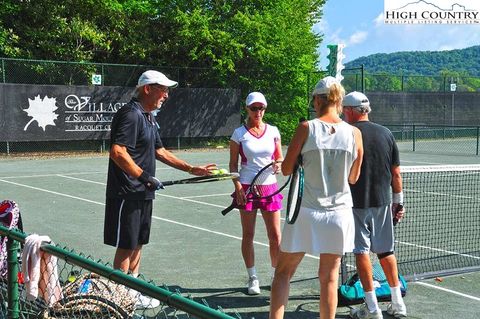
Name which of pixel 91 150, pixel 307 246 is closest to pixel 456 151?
pixel 91 150

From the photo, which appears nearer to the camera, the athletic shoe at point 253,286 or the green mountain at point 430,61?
the athletic shoe at point 253,286

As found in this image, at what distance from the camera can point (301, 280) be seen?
6.99 meters

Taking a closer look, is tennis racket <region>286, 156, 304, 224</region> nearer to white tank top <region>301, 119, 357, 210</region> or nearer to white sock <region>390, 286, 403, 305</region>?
white tank top <region>301, 119, 357, 210</region>

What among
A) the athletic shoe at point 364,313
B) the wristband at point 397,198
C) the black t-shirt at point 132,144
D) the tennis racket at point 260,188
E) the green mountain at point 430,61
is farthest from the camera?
the green mountain at point 430,61

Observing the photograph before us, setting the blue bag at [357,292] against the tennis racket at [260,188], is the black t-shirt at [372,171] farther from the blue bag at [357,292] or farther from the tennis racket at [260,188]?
the tennis racket at [260,188]

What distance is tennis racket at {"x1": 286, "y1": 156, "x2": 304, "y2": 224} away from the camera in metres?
4.50

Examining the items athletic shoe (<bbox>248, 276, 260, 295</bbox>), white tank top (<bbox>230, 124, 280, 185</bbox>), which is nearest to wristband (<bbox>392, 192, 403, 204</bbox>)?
white tank top (<bbox>230, 124, 280, 185</bbox>)

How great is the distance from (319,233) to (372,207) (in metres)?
1.24

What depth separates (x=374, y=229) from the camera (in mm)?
5633

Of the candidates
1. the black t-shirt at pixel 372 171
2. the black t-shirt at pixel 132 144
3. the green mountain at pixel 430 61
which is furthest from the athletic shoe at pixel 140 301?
the green mountain at pixel 430 61

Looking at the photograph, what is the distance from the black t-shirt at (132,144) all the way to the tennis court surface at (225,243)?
1.32 meters

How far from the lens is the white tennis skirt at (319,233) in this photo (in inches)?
176

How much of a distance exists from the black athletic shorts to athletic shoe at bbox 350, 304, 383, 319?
1865mm

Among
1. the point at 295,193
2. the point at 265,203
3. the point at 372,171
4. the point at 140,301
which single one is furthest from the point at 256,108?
the point at 140,301
